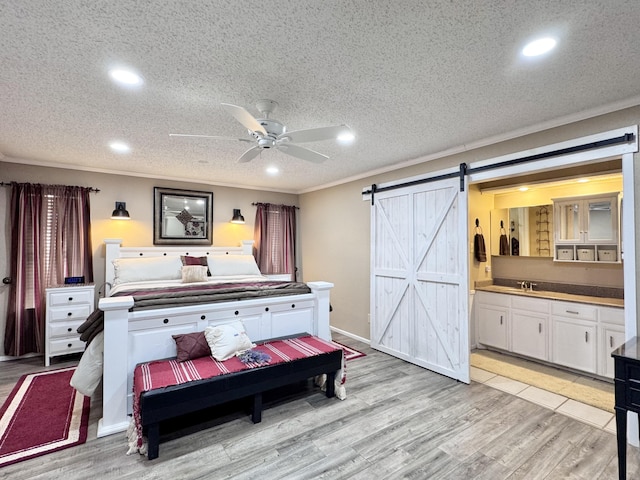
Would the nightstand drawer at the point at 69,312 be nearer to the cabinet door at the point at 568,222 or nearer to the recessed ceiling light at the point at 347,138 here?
the recessed ceiling light at the point at 347,138

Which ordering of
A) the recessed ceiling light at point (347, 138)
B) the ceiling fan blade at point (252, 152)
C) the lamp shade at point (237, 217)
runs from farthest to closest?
1. the lamp shade at point (237, 217)
2. the recessed ceiling light at point (347, 138)
3. the ceiling fan blade at point (252, 152)

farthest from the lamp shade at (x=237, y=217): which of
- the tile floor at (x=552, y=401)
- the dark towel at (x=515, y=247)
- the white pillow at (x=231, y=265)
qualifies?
the dark towel at (x=515, y=247)

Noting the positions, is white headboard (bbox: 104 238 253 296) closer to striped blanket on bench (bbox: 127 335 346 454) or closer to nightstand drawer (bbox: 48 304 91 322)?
nightstand drawer (bbox: 48 304 91 322)

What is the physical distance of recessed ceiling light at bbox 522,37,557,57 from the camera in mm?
1725

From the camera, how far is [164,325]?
275 centimetres

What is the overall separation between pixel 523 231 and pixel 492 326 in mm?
1460

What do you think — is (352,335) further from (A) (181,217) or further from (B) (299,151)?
(A) (181,217)

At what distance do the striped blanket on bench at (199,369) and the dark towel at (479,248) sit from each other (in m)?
2.78

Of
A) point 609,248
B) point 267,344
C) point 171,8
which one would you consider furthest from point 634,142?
point 267,344

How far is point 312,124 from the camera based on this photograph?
2932 mm

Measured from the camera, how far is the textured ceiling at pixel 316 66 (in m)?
1.53

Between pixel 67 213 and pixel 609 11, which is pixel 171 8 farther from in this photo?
pixel 67 213

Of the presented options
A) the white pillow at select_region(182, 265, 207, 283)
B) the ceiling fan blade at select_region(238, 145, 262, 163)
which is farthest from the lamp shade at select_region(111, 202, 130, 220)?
the ceiling fan blade at select_region(238, 145, 262, 163)

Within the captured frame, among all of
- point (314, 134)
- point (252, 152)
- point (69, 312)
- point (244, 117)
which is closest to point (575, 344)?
point (314, 134)
